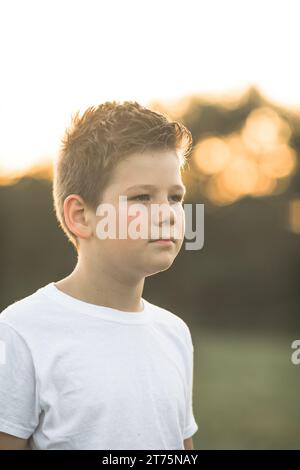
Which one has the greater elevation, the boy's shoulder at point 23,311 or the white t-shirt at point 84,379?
the boy's shoulder at point 23,311

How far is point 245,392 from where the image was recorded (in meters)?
9.73

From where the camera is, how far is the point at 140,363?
1.51 metres

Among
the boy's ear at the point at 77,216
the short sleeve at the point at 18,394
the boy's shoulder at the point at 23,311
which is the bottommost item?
the short sleeve at the point at 18,394

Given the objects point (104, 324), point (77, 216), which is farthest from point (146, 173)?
point (104, 324)

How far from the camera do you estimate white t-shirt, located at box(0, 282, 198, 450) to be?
1.40m

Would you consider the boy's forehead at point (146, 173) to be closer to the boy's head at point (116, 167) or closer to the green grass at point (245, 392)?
the boy's head at point (116, 167)

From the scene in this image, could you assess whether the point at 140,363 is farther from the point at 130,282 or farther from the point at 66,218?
the point at 66,218

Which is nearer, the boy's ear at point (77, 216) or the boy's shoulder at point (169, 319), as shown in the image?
the boy's ear at point (77, 216)

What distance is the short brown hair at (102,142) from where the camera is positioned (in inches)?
59.9

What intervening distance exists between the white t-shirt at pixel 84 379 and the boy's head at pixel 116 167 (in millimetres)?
162

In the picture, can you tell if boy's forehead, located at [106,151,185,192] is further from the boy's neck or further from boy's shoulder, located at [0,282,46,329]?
boy's shoulder, located at [0,282,46,329]

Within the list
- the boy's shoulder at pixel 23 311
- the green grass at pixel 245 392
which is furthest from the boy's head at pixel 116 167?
the green grass at pixel 245 392

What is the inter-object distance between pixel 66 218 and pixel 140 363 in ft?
1.20
